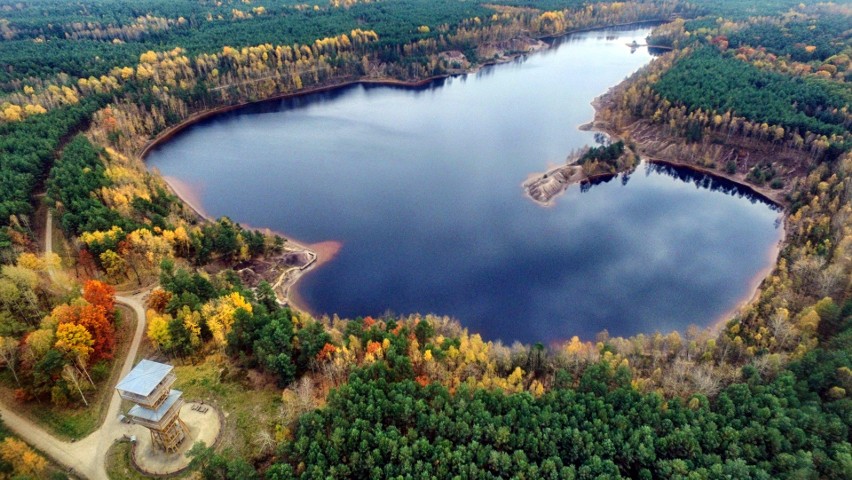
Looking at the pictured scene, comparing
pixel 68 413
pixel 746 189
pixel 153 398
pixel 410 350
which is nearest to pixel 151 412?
pixel 153 398

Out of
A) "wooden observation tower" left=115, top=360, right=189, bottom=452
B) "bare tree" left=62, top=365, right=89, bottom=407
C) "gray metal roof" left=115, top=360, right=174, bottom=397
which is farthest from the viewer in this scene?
"bare tree" left=62, top=365, right=89, bottom=407

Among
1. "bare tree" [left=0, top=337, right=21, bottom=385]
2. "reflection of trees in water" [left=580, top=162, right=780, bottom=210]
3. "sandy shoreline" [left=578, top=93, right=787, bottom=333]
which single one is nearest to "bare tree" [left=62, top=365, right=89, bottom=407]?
"bare tree" [left=0, top=337, right=21, bottom=385]

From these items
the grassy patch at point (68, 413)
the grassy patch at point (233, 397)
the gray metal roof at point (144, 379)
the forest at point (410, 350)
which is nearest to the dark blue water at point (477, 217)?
the forest at point (410, 350)

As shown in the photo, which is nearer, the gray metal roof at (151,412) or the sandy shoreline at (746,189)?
the gray metal roof at (151,412)

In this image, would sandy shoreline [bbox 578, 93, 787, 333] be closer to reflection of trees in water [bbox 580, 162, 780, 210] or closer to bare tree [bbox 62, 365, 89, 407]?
reflection of trees in water [bbox 580, 162, 780, 210]

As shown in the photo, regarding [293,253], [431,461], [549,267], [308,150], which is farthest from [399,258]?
[308,150]

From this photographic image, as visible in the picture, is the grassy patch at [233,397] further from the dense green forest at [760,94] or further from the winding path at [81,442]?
the dense green forest at [760,94]

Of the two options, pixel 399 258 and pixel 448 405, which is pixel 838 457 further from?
pixel 399 258
